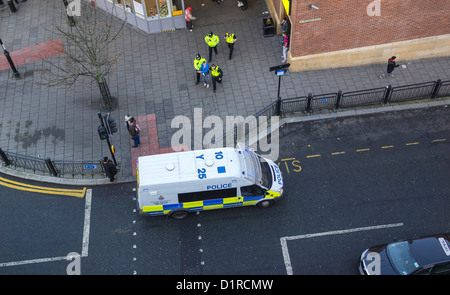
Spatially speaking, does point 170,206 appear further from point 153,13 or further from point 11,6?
point 11,6

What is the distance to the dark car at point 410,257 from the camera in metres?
14.1

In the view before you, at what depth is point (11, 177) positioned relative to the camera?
18.3 m

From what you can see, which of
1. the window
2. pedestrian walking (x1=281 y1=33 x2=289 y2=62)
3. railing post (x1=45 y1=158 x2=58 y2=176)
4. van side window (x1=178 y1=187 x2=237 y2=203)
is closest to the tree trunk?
railing post (x1=45 y1=158 x2=58 y2=176)

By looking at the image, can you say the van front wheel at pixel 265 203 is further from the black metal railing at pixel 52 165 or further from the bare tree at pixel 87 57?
the bare tree at pixel 87 57

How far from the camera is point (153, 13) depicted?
23.7 m

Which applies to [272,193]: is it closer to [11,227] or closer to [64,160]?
[64,160]

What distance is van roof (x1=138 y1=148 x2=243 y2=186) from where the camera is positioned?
50.5 ft

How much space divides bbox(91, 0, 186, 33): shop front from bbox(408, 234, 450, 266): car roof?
53.7 ft

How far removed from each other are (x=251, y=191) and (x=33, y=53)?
581 inches

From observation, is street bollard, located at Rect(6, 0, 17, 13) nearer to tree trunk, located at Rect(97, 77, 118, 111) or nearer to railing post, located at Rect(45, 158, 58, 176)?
tree trunk, located at Rect(97, 77, 118, 111)
